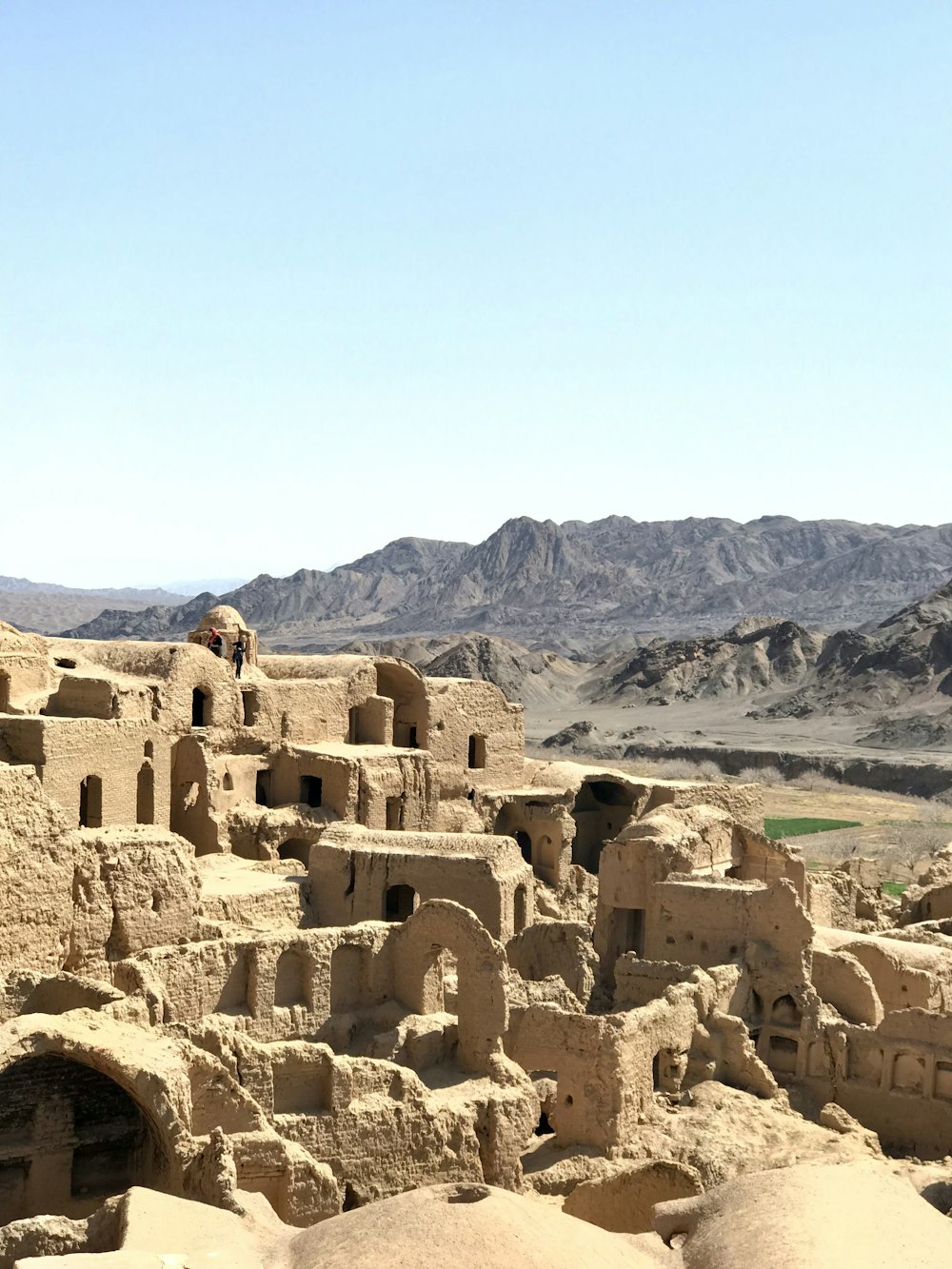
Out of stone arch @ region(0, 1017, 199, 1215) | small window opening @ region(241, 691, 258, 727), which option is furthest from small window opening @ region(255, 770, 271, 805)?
stone arch @ region(0, 1017, 199, 1215)

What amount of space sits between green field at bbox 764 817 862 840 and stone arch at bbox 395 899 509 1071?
33.6m

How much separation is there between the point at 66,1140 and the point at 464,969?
18.9 ft

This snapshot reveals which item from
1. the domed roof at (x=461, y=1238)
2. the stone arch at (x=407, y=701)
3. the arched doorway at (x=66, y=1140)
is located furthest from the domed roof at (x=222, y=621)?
the domed roof at (x=461, y=1238)

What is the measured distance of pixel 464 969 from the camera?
66.5 feet

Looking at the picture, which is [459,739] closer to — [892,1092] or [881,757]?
[892,1092]

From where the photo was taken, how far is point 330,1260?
13.1m

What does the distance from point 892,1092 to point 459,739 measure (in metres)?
13.9

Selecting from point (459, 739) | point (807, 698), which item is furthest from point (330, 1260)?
point (807, 698)

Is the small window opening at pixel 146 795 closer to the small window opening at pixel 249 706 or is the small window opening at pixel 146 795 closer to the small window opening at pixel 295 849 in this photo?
the small window opening at pixel 295 849

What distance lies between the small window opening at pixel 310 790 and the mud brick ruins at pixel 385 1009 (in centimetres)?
6

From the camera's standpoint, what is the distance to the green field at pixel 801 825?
5447 centimetres

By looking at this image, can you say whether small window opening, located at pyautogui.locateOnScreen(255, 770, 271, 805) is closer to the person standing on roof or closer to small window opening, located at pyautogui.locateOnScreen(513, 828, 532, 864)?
the person standing on roof

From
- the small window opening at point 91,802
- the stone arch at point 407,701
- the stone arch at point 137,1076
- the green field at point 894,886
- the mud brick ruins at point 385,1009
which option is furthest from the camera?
the green field at point 894,886

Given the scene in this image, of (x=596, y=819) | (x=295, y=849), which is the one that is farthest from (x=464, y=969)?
(x=596, y=819)
